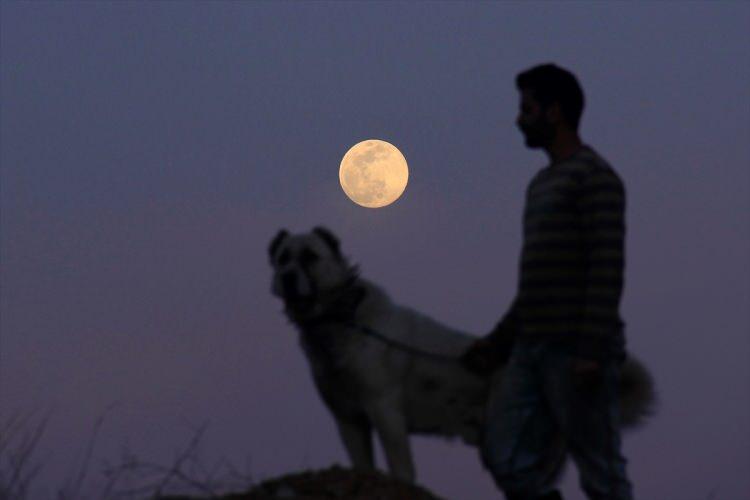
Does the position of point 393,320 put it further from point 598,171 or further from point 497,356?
point 598,171

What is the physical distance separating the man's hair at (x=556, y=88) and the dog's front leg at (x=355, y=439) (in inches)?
99.2

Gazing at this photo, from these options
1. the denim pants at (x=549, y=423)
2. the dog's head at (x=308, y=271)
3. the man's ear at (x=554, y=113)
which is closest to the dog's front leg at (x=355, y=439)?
the dog's head at (x=308, y=271)

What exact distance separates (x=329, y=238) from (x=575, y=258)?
2.05 metres

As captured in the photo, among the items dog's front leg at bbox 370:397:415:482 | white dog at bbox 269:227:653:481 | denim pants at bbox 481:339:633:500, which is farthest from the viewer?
white dog at bbox 269:227:653:481

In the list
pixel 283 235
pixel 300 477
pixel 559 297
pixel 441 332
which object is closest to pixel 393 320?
pixel 441 332

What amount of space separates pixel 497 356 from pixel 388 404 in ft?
2.80

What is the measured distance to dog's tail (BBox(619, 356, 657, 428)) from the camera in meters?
7.21

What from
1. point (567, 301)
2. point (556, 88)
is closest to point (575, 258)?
point (567, 301)

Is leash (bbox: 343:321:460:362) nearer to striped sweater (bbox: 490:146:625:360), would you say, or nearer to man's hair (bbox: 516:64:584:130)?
striped sweater (bbox: 490:146:625:360)

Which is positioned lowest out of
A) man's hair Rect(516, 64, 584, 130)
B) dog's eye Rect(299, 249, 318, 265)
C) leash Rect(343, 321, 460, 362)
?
leash Rect(343, 321, 460, 362)

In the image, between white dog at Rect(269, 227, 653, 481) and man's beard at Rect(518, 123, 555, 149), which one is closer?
man's beard at Rect(518, 123, 555, 149)

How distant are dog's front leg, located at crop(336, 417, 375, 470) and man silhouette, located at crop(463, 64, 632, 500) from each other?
5.06ft

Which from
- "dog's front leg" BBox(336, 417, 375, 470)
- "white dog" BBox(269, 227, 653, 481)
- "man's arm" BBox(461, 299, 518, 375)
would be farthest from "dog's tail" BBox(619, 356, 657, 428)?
"dog's front leg" BBox(336, 417, 375, 470)

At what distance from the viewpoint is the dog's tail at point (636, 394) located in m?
7.21
